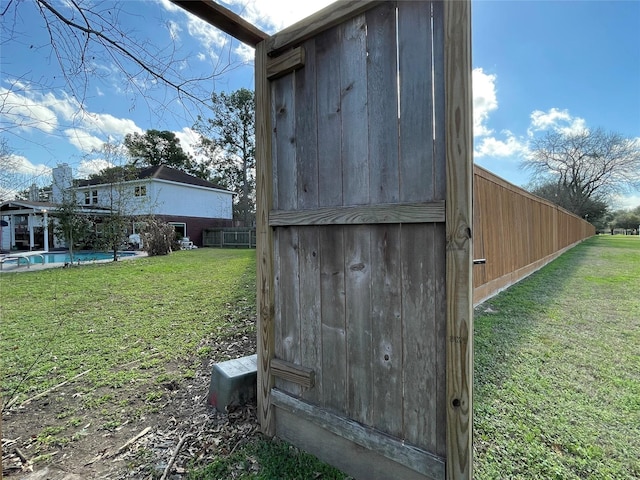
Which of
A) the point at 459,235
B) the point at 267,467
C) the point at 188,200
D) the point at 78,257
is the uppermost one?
the point at 188,200

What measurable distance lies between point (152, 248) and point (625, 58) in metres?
20.8

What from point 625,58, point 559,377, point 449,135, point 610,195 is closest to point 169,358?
point 449,135

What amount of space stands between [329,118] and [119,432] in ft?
7.60

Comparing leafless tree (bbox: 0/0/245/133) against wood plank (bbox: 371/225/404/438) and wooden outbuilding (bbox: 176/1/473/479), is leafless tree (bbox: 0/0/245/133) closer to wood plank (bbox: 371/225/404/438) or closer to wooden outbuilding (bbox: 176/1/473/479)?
wooden outbuilding (bbox: 176/1/473/479)

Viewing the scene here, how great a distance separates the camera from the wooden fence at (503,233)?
4.35 m

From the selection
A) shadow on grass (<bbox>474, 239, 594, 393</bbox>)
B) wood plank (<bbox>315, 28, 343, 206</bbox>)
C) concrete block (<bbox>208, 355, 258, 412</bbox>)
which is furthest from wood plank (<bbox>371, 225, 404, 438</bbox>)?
shadow on grass (<bbox>474, 239, 594, 393</bbox>)

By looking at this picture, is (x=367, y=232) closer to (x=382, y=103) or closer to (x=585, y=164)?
(x=382, y=103)

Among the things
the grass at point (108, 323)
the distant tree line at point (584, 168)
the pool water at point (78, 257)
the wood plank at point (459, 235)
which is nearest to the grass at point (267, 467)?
the wood plank at point (459, 235)

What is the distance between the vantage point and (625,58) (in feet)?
42.0

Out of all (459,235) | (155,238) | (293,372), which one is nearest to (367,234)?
(459,235)

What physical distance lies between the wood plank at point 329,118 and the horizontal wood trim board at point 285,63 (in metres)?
0.11

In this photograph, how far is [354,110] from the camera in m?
1.57

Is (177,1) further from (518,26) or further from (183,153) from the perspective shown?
(183,153)

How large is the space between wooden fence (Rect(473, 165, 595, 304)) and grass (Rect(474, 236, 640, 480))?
60 centimetres
